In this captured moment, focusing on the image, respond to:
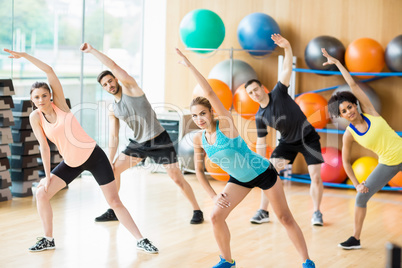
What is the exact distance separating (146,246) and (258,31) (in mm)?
3073

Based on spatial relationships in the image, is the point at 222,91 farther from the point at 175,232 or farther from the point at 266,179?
the point at 266,179

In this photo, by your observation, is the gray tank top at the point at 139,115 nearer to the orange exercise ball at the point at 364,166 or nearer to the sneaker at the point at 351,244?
the sneaker at the point at 351,244

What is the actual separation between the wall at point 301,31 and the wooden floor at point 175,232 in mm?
1103

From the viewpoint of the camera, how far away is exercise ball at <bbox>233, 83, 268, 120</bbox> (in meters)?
5.59

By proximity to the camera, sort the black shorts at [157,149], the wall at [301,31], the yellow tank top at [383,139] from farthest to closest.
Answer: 1. the wall at [301,31]
2. the black shorts at [157,149]
3. the yellow tank top at [383,139]

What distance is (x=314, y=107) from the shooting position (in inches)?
216

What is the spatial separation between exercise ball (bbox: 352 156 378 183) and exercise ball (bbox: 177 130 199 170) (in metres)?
1.76

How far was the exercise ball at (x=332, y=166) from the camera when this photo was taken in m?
5.61

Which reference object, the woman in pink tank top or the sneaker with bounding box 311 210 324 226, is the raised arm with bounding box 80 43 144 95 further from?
the sneaker with bounding box 311 210 324 226

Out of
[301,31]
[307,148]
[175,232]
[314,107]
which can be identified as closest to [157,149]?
[175,232]

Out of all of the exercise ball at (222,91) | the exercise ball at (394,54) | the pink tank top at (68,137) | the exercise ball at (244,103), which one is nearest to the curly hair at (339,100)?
the pink tank top at (68,137)

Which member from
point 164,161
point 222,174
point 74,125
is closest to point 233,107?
point 222,174

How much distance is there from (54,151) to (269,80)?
2.64 m

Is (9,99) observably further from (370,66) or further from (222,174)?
(370,66)
